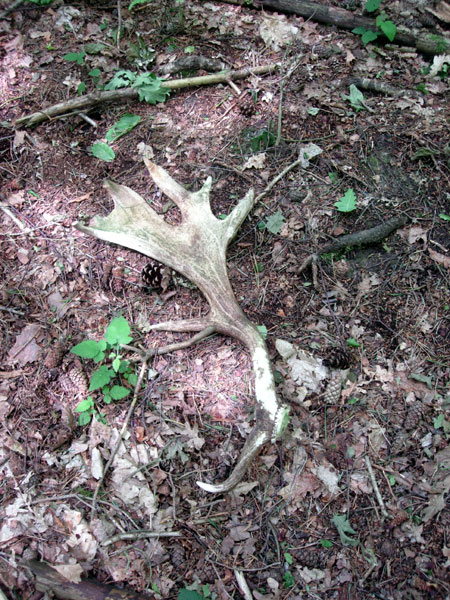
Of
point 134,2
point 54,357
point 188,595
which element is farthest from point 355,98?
point 188,595

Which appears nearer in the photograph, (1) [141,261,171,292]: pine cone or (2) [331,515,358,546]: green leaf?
(2) [331,515,358,546]: green leaf

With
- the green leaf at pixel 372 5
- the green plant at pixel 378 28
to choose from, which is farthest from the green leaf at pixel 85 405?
the green leaf at pixel 372 5

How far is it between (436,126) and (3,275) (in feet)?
12.4

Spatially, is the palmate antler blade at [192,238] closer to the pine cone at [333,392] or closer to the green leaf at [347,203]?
the pine cone at [333,392]

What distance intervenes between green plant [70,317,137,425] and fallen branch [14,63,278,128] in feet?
7.08

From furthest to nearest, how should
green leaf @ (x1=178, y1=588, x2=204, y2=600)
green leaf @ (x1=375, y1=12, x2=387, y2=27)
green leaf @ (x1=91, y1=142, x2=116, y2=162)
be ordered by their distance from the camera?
green leaf @ (x1=375, y1=12, x2=387, y2=27) → green leaf @ (x1=91, y1=142, x2=116, y2=162) → green leaf @ (x1=178, y1=588, x2=204, y2=600)

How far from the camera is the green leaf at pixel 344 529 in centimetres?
242

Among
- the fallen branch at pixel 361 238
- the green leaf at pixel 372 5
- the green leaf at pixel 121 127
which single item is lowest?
the fallen branch at pixel 361 238

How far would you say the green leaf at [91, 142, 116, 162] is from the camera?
355cm

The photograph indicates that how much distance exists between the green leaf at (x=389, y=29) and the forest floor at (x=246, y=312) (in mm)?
179

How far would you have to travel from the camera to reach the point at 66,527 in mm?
2477

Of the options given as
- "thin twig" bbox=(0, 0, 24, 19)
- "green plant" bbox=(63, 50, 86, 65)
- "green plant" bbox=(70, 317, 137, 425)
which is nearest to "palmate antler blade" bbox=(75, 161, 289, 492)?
"green plant" bbox=(70, 317, 137, 425)

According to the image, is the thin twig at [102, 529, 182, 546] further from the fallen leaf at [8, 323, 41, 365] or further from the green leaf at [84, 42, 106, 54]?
the green leaf at [84, 42, 106, 54]

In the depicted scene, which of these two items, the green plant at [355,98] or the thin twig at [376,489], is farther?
the green plant at [355,98]
